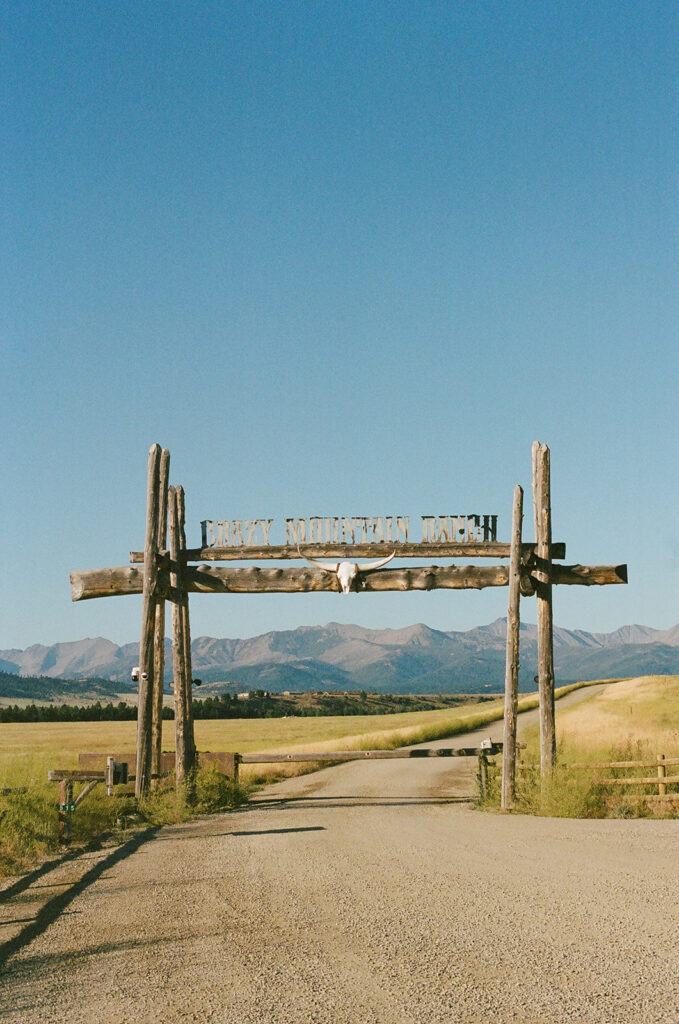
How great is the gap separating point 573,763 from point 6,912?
479 inches

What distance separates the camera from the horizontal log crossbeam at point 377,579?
18922 millimetres

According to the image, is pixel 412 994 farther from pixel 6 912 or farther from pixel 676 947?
pixel 6 912

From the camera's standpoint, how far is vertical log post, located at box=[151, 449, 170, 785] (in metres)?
19.2

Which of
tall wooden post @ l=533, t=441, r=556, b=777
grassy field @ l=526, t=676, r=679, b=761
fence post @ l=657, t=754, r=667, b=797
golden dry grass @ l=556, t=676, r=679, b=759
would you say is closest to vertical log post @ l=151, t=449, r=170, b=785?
tall wooden post @ l=533, t=441, r=556, b=777

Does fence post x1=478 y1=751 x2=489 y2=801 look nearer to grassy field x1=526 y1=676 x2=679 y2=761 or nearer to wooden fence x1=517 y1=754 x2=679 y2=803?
wooden fence x1=517 y1=754 x2=679 y2=803

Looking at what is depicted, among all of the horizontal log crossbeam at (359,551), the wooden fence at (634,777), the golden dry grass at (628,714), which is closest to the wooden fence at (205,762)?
the wooden fence at (634,777)

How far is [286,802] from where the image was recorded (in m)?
22.0

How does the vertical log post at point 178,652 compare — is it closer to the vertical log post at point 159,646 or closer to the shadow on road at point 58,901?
the vertical log post at point 159,646

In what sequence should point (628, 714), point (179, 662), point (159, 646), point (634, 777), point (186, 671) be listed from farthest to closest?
point (628, 714) → point (159, 646) → point (186, 671) → point (179, 662) → point (634, 777)

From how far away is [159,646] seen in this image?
2189 centimetres

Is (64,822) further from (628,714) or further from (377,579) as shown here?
(628,714)

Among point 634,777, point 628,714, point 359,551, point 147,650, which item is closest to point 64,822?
point 147,650

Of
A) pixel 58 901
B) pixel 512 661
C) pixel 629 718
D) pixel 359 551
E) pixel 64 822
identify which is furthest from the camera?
pixel 629 718

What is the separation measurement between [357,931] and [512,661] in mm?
10593
